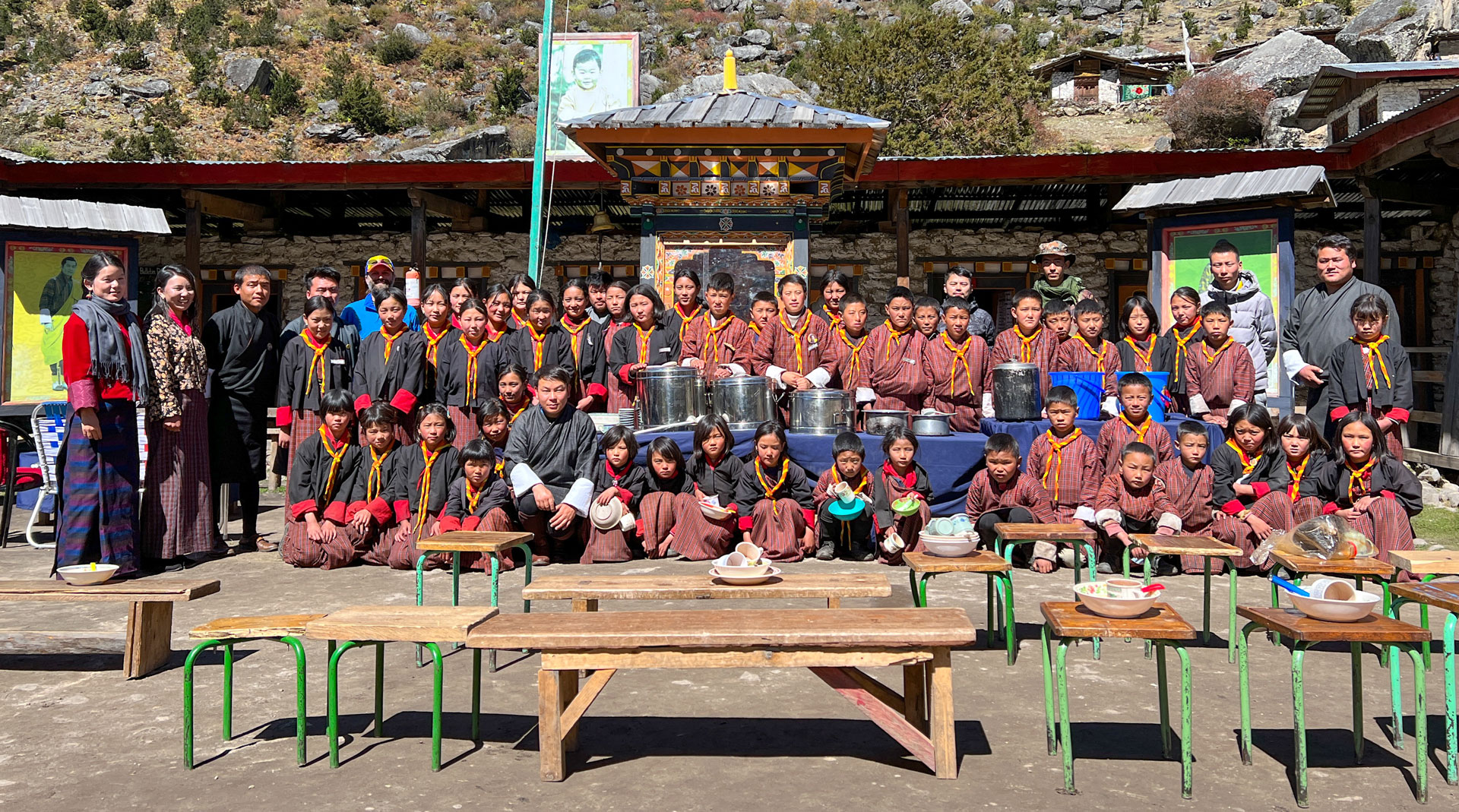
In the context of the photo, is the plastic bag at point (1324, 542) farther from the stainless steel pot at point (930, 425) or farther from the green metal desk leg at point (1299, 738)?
the stainless steel pot at point (930, 425)

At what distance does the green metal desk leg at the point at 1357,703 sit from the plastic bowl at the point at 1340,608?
16 cm

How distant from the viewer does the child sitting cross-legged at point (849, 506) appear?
260 inches

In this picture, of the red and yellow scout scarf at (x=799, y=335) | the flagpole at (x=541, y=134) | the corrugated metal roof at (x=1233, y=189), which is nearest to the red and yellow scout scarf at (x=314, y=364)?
the flagpole at (x=541, y=134)

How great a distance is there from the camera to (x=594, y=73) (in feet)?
41.1

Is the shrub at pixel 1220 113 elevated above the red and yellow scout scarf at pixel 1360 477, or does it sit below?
above

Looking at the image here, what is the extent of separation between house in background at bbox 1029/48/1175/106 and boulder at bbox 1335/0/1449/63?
10.1m

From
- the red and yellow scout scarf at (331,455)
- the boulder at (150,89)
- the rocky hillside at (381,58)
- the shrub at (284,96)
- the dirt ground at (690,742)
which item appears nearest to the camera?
the dirt ground at (690,742)

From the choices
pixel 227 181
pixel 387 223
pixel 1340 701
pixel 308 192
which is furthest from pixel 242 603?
pixel 387 223

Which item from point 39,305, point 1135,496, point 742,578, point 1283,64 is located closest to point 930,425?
point 1135,496

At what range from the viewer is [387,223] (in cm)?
1377

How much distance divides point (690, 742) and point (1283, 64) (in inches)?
1222

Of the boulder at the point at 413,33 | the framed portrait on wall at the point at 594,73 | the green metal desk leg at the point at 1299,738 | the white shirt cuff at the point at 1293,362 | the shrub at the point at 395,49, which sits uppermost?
the boulder at the point at 413,33

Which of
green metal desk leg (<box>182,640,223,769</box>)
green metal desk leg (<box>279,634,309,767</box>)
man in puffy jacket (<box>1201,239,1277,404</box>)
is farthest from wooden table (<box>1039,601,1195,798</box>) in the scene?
man in puffy jacket (<box>1201,239,1277,404</box>)

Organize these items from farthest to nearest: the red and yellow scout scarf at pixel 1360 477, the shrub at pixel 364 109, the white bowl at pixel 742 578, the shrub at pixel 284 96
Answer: the shrub at pixel 364 109
the shrub at pixel 284 96
the red and yellow scout scarf at pixel 1360 477
the white bowl at pixel 742 578
